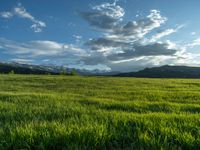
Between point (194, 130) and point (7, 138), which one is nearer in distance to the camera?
point (7, 138)

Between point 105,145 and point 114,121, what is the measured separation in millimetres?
2059

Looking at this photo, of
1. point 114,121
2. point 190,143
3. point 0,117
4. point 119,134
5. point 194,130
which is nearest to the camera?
point 190,143

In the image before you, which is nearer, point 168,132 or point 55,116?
point 168,132

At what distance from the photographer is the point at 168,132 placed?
6.55m

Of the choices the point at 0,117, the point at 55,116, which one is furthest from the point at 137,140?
the point at 0,117

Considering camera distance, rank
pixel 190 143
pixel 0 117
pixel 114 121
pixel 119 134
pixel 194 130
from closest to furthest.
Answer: pixel 190 143 → pixel 119 134 → pixel 194 130 → pixel 114 121 → pixel 0 117

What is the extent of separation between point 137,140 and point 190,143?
42.6 inches

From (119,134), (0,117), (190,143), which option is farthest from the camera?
(0,117)

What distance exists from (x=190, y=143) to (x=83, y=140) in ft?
7.23

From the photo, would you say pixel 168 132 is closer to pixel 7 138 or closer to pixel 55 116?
pixel 7 138

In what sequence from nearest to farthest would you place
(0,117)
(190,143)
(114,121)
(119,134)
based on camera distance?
(190,143)
(119,134)
(114,121)
(0,117)

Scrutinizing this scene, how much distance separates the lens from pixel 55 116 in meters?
9.62

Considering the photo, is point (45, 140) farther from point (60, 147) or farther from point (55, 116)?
point (55, 116)

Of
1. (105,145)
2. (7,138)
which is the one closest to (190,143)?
(105,145)
